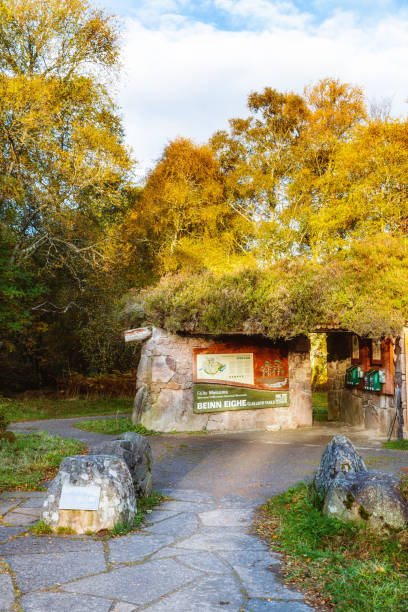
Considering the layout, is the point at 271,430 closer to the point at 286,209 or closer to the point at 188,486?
the point at 188,486

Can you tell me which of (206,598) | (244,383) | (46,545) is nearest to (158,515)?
(46,545)

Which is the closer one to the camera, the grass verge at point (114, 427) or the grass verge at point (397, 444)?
the grass verge at point (397, 444)

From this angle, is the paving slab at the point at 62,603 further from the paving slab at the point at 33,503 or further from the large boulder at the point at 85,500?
the paving slab at the point at 33,503

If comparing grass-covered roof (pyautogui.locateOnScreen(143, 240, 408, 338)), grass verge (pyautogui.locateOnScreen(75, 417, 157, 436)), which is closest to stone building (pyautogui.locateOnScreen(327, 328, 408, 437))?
grass-covered roof (pyautogui.locateOnScreen(143, 240, 408, 338))

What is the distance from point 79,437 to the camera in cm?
1073

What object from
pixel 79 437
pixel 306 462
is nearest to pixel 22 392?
pixel 79 437

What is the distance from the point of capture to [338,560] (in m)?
3.77

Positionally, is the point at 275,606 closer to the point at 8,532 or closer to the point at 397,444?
the point at 8,532

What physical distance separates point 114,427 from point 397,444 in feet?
20.5

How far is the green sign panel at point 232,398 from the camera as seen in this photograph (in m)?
11.3

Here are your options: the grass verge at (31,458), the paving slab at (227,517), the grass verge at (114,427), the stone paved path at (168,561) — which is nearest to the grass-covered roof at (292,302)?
the grass verge at (114,427)

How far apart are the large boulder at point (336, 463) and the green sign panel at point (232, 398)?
19.5ft

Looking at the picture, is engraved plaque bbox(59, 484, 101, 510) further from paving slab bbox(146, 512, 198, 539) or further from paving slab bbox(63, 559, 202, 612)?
paving slab bbox(63, 559, 202, 612)

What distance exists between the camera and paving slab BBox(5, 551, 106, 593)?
3.44m
